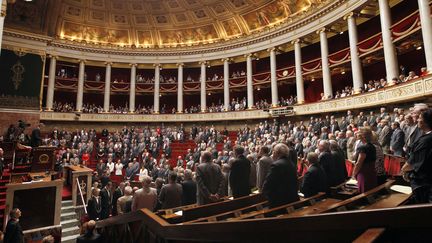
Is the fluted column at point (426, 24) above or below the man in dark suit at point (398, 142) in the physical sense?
above

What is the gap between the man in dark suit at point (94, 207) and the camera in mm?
7375

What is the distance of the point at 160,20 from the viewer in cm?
2388

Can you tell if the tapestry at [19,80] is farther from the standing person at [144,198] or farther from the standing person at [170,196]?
the standing person at [170,196]

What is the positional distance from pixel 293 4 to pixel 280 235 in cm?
1978

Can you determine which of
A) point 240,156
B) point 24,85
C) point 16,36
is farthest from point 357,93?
point 16,36

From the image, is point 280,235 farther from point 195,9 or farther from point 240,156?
point 195,9

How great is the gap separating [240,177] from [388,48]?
12.2 meters

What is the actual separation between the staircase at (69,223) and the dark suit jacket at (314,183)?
757cm

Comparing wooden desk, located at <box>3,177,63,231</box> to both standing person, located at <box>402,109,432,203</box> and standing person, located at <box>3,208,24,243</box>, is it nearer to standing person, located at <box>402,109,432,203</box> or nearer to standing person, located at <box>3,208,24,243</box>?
standing person, located at <box>3,208,24,243</box>

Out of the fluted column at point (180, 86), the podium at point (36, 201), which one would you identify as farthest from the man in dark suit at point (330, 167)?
the fluted column at point (180, 86)

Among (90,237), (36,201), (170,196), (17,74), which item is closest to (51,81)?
(17,74)

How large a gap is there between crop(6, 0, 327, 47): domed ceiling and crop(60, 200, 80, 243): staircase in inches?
619

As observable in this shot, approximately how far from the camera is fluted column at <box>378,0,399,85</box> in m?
12.0

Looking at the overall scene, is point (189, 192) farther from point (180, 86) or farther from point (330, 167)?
point (180, 86)
